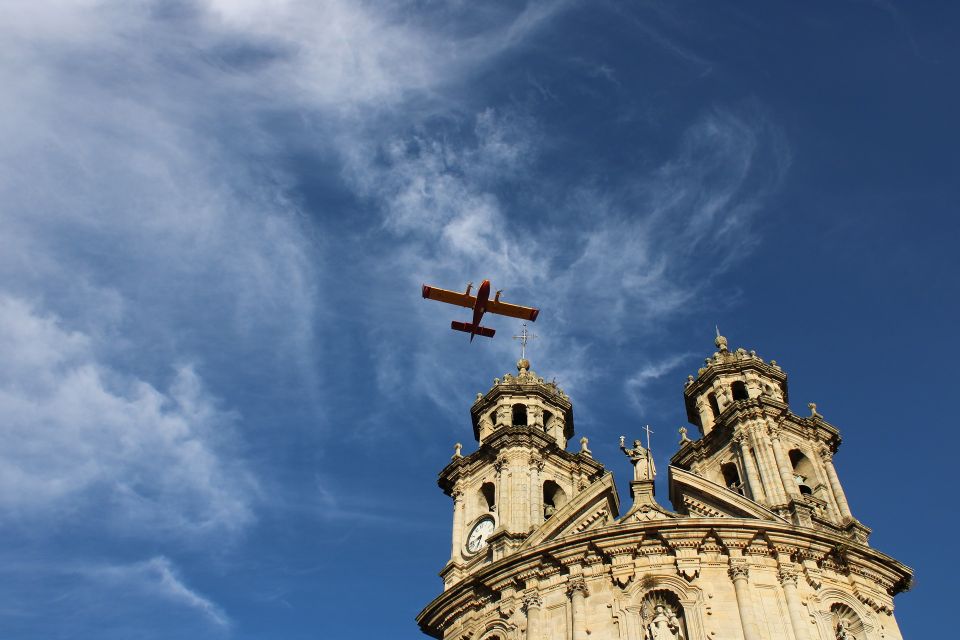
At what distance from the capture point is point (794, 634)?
88.0 ft

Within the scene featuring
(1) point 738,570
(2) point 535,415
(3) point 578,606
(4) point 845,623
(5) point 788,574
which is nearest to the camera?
(1) point 738,570

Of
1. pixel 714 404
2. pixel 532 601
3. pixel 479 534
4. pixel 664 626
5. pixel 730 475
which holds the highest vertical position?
pixel 714 404

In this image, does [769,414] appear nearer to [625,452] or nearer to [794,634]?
[625,452]

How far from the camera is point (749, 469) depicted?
129 ft

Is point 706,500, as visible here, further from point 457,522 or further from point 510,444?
point 457,522

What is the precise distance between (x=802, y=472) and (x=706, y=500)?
769cm

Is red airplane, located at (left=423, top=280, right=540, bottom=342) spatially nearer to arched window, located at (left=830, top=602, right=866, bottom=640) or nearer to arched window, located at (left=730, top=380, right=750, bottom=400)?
arched window, located at (left=730, top=380, right=750, bottom=400)

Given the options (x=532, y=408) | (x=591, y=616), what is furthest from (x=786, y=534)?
(x=532, y=408)

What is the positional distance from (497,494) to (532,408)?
629cm

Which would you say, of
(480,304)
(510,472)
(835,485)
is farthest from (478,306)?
(835,485)

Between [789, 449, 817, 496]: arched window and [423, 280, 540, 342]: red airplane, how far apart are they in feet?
46.0

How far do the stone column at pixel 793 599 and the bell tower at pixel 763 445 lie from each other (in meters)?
7.00

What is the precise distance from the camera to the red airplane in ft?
146

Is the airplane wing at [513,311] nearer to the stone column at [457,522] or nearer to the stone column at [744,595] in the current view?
the stone column at [457,522]
